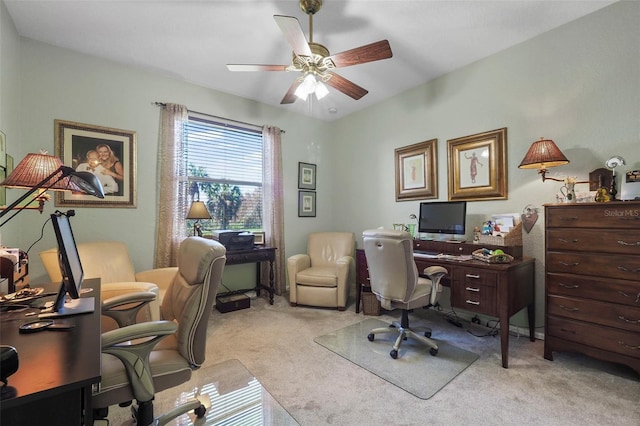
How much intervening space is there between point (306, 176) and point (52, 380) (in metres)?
3.94

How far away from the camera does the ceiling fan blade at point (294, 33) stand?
168 cm

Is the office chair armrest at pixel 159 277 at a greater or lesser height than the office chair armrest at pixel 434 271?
lesser

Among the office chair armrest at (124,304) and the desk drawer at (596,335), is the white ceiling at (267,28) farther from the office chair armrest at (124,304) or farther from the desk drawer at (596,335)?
the desk drawer at (596,335)

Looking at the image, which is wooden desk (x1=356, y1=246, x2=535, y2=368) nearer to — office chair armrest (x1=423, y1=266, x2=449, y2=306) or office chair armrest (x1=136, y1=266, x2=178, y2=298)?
office chair armrest (x1=423, y1=266, x2=449, y2=306)

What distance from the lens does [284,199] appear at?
4230 mm

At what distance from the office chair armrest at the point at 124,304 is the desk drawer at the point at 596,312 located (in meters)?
2.86

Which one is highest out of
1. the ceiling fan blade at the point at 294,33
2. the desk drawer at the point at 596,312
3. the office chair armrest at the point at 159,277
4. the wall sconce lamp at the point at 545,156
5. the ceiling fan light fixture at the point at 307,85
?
the ceiling fan blade at the point at 294,33

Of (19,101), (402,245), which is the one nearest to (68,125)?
(19,101)

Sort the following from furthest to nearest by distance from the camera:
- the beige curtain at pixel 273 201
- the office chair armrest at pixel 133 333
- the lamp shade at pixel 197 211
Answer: the beige curtain at pixel 273 201
the lamp shade at pixel 197 211
the office chair armrest at pixel 133 333

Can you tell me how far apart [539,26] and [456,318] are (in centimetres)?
292

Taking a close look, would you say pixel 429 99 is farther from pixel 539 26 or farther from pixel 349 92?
pixel 349 92

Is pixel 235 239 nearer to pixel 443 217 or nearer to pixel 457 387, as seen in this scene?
pixel 443 217

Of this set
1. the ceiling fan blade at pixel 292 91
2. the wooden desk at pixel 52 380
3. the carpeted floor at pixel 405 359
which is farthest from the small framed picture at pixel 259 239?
the wooden desk at pixel 52 380

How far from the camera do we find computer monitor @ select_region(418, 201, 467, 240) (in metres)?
2.83
